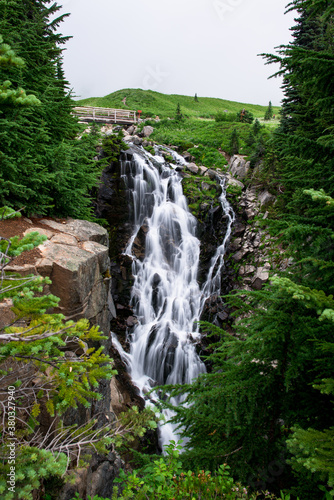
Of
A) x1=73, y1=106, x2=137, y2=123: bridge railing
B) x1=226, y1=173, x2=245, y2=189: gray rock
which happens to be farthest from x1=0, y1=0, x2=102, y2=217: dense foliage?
x1=73, y1=106, x2=137, y2=123: bridge railing

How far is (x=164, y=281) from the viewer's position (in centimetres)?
1470

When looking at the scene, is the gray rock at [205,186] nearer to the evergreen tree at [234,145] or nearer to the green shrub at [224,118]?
the evergreen tree at [234,145]

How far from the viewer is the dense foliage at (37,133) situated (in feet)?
21.8

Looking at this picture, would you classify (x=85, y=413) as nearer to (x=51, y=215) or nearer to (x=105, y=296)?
(x=105, y=296)

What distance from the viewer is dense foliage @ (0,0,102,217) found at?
262 inches

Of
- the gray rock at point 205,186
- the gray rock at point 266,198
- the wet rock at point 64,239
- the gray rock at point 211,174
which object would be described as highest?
the gray rock at point 211,174

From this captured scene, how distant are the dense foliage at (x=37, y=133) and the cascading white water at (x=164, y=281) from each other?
624 cm

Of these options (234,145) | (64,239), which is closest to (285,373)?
(64,239)

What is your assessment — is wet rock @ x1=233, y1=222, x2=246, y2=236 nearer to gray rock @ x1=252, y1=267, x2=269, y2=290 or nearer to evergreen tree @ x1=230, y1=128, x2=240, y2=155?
gray rock @ x1=252, y1=267, x2=269, y2=290

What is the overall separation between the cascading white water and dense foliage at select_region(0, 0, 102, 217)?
6.24m

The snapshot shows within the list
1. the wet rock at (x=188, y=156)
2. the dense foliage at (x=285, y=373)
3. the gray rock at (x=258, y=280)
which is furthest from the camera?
the wet rock at (x=188, y=156)

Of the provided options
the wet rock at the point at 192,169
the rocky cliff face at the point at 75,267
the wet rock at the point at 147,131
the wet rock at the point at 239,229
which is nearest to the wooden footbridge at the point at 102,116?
the wet rock at the point at 147,131

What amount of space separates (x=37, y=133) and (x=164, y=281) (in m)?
9.47

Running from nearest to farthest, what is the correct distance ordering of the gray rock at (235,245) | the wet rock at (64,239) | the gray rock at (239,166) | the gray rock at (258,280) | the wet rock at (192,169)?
the wet rock at (64,239) → the gray rock at (258,280) → the gray rock at (235,245) → the wet rock at (192,169) → the gray rock at (239,166)
